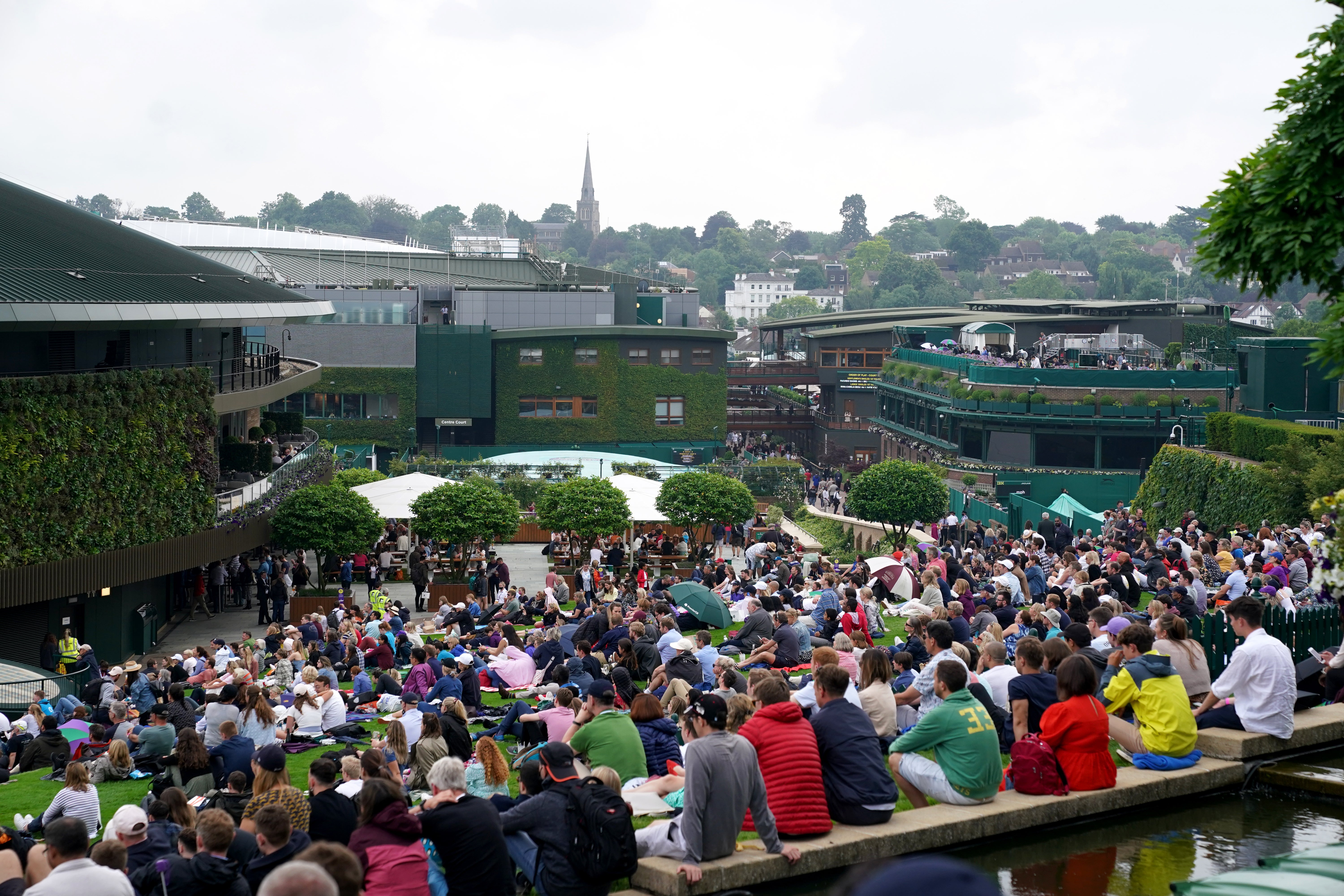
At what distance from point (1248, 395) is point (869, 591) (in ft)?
69.7

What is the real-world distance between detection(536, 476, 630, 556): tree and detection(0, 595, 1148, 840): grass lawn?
17.2 m

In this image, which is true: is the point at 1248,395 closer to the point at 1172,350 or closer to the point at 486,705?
the point at 1172,350

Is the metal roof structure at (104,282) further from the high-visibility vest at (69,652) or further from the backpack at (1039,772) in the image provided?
the backpack at (1039,772)

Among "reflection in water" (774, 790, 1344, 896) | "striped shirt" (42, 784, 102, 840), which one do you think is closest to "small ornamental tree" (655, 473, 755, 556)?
"striped shirt" (42, 784, 102, 840)

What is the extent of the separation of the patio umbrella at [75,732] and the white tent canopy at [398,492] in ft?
51.3

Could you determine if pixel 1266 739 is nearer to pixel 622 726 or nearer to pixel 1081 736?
pixel 1081 736

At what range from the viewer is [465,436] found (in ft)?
210

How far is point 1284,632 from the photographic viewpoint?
42.1 ft

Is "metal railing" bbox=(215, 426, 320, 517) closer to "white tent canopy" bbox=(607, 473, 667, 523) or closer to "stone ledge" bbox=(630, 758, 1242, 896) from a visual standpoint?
"white tent canopy" bbox=(607, 473, 667, 523)

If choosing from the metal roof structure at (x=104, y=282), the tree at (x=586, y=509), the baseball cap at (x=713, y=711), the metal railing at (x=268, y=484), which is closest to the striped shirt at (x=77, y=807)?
the baseball cap at (x=713, y=711)

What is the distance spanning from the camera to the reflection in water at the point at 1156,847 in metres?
8.17

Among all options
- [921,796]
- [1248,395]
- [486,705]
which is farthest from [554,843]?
[1248,395]

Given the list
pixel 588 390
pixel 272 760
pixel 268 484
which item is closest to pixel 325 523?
pixel 268 484

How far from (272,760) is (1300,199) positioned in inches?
326
